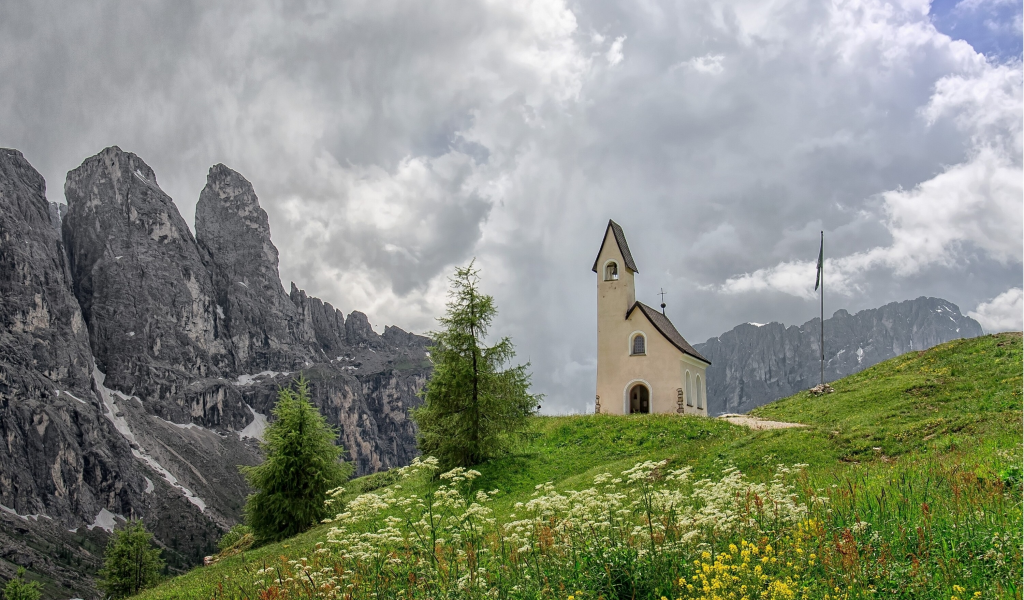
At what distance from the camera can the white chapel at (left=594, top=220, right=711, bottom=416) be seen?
37.0 m

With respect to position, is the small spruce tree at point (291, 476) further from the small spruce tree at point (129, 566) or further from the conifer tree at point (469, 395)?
the small spruce tree at point (129, 566)

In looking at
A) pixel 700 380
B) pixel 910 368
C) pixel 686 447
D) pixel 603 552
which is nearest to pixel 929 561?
pixel 603 552

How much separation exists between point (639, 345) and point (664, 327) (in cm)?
209

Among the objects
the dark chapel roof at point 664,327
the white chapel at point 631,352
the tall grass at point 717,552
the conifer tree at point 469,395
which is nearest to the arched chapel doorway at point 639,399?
the white chapel at point 631,352

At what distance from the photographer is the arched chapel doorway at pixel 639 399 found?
3772 cm

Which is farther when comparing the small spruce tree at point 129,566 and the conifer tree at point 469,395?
the small spruce tree at point 129,566

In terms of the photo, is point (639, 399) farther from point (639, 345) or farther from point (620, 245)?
point (620, 245)

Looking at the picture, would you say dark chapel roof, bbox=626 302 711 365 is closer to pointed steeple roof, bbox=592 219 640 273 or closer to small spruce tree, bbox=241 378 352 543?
pointed steeple roof, bbox=592 219 640 273

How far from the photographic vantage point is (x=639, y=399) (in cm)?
3797

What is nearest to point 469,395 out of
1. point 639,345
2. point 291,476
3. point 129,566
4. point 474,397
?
point 474,397

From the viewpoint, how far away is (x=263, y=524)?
90.2ft

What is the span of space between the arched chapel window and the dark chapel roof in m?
1.15

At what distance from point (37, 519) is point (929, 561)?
211 metres

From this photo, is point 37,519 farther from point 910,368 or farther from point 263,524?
point 910,368
